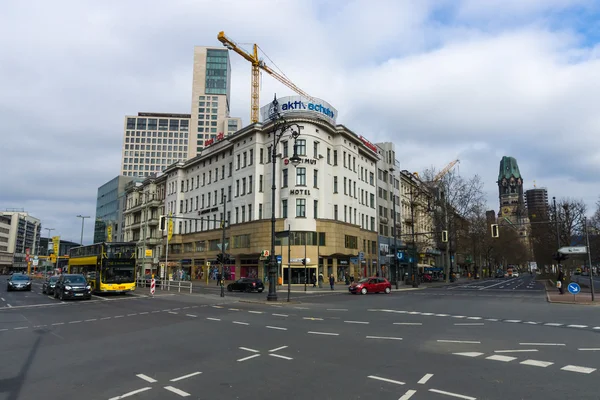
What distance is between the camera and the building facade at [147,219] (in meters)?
72.6

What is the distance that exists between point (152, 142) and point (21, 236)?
61012mm

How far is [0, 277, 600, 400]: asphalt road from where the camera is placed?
6.65 meters

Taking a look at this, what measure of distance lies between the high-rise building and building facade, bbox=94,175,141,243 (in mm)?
41537

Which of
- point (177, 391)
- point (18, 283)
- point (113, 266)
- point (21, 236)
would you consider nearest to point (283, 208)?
point (113, 266)

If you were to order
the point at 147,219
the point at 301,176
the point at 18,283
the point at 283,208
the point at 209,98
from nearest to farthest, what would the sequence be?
the point at 18,283 < the point at 301,176 < the point at 283,208 < the point at 147,219 < the point at 209,98

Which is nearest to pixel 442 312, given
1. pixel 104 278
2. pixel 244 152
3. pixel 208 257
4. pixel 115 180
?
pixel 104 278

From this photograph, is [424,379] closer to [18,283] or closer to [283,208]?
[283,208]

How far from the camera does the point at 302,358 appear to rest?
8.94 m

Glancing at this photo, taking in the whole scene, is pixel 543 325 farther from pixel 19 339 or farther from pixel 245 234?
pixel 245 234

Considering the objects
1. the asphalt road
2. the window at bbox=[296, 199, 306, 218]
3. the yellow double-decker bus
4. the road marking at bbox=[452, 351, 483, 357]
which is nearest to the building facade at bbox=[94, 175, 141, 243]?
the window at bbox=[296, 199, 306, 218]

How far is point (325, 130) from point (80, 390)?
4533 cm

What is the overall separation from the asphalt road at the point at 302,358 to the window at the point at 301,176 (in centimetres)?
3146

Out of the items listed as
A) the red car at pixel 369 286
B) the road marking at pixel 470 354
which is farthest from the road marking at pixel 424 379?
the red car at pixel 369 286

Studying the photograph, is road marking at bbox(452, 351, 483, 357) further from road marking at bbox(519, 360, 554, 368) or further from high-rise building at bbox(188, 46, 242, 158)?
high-rise building at bbox(188, 46, 242, 158)
